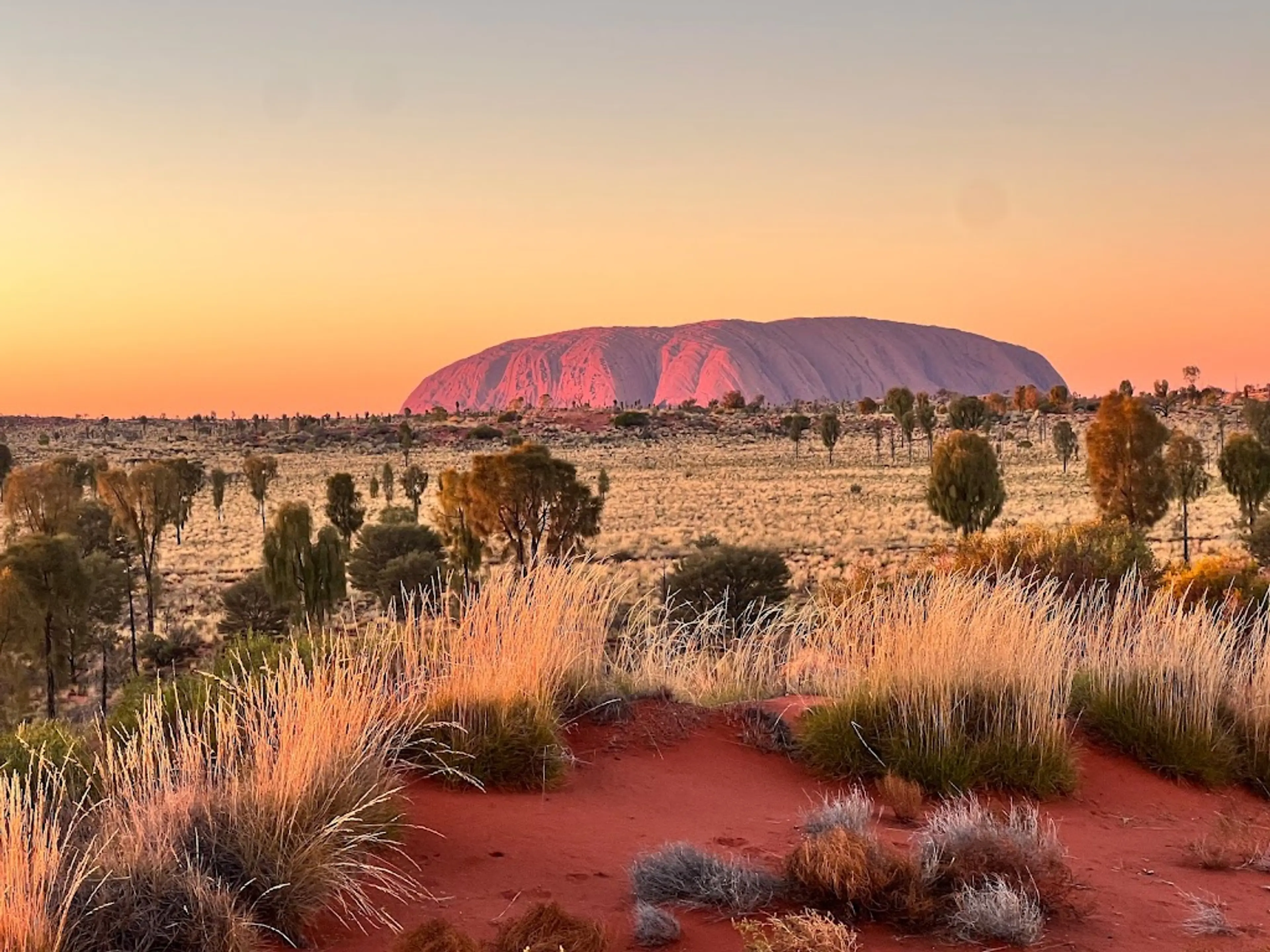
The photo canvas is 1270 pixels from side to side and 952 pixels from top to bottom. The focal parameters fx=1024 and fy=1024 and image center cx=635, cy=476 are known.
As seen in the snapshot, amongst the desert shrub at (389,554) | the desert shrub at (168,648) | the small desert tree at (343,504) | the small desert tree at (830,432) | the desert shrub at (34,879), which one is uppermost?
the small desert tree at (830,432)

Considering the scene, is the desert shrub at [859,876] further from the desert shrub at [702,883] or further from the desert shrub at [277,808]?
the desert shrub at [277,808]

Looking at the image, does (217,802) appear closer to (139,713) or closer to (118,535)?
(139,713)

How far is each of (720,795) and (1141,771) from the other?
10.4ft

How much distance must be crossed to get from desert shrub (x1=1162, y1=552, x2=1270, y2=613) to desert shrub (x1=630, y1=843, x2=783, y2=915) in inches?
447

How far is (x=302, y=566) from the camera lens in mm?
27516

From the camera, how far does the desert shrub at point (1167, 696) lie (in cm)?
727

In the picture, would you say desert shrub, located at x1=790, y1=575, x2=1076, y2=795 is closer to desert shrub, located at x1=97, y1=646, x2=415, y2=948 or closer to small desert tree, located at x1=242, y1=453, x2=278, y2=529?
desert shrub, located at x1=97, y1=646, x2=415, y2=948

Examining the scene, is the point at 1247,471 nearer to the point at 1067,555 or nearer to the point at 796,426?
the point at 1067,555

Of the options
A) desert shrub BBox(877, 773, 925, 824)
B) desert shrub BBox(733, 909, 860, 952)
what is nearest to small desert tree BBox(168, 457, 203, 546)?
desert shrub BBox(877, 773, 925, 824)

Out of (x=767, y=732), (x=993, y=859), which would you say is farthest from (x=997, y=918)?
(x=767, y=732)

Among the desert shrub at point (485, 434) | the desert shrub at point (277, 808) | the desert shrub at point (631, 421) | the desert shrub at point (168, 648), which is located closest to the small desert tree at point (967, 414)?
the desert shrub at point (631, 421)

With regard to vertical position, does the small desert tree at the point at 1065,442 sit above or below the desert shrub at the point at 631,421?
below

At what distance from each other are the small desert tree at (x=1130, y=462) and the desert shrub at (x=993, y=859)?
95.7 ft

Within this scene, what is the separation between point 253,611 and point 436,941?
26063mm
